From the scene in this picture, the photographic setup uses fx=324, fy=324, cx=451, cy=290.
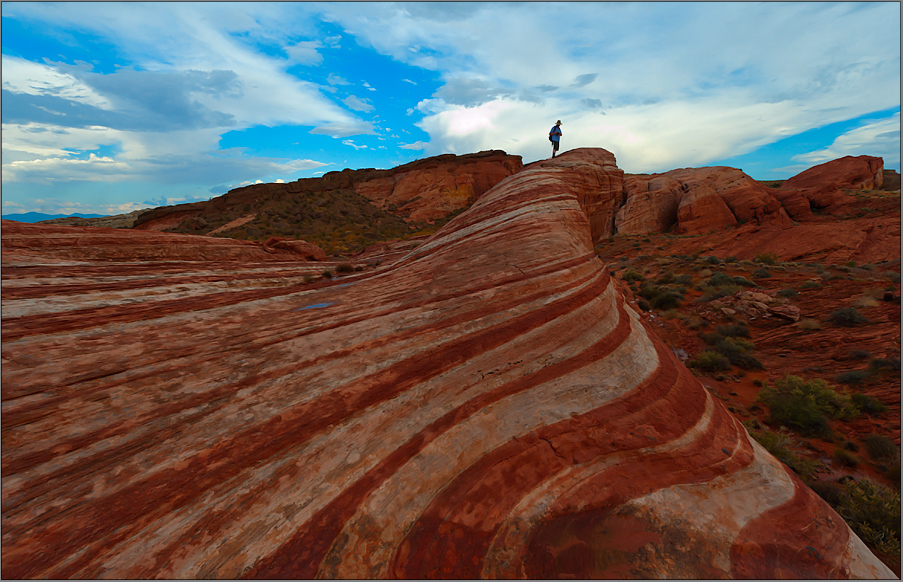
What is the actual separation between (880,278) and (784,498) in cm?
1775

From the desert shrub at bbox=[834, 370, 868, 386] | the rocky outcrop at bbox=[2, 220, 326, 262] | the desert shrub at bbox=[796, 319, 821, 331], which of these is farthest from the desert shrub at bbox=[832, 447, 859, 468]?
the rocky outcrop at bbox=[2, 220, 326, 262]

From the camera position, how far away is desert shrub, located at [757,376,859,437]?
7.41 meters

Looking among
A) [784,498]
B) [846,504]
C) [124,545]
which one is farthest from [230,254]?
[846,504]

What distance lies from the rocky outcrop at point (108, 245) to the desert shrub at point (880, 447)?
49.8 ft

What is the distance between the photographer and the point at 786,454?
6.58 metres

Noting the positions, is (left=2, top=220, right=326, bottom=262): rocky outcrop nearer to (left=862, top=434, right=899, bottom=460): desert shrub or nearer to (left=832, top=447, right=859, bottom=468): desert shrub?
(left=832, top=447, right=859, bottom=468): desert shrub

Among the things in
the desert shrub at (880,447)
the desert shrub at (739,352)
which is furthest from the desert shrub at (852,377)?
the desert shrub at (880,447)

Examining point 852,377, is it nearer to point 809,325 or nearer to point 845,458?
point 809,325

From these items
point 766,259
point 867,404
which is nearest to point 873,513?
point 867,404

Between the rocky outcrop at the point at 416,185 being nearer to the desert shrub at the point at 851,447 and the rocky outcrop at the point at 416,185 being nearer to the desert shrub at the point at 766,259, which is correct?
the desert shrub at the point at 766,259

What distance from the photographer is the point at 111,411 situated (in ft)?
10.2

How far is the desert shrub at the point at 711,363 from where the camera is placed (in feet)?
33.1

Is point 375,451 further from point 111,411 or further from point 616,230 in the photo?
point 616,230

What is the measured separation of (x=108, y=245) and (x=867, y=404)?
57.5 ft
